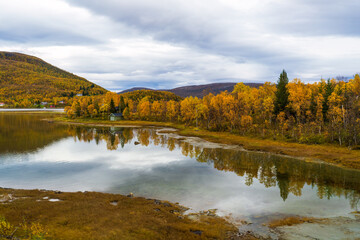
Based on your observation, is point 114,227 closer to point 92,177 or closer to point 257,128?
point 92,177

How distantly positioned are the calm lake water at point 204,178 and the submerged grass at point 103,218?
152 inches

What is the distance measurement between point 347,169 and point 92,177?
1830 inches

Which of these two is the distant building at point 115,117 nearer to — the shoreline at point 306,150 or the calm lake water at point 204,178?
the calm lake water at point 204,178

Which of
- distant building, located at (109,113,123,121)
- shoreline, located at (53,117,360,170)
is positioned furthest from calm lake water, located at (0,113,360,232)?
distant building, located at (109,113,123,121)

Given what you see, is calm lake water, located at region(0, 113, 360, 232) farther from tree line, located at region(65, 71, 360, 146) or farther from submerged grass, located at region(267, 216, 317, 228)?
tree line, located at region(65, 71, 360, 146)

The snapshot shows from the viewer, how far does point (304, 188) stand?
3278 centimetres

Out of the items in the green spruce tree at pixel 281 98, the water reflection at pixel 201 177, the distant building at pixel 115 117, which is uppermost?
the green spruce tree at pixel 281 98

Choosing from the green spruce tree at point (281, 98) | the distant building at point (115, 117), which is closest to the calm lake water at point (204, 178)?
the green spruce tree at point (281, 98)

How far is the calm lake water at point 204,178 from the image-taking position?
26902 millimetres

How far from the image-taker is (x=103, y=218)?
20594 mm

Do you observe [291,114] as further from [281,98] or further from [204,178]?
[204,178]

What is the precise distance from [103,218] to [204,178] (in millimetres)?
19815

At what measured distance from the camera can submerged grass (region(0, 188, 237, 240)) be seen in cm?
1780

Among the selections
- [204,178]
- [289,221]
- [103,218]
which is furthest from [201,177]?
[103,218]
